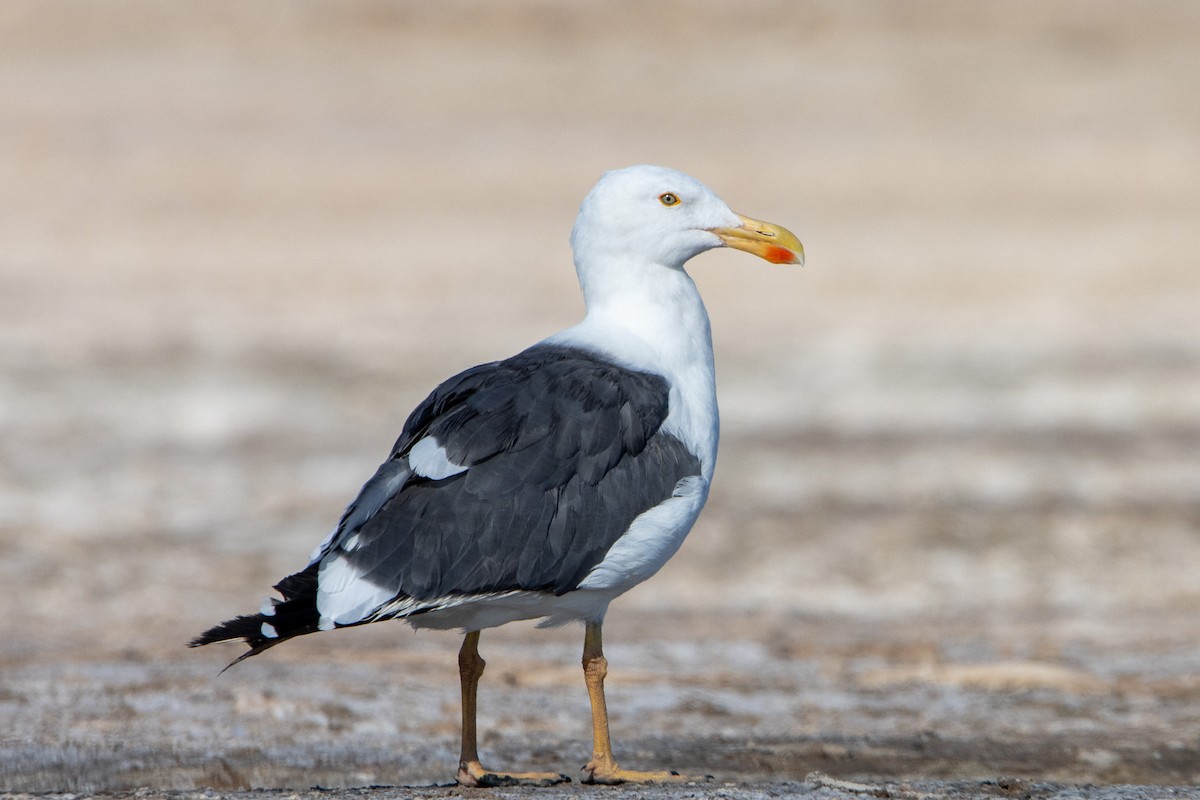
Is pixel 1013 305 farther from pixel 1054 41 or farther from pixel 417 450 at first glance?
pixel 1054 41

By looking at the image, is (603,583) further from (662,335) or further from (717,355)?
(717,355)

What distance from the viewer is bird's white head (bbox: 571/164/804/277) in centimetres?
658

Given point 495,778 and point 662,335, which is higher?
point 662,335

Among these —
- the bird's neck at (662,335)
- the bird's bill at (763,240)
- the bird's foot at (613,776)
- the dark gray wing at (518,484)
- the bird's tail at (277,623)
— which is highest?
the bird's bill at (763,240)

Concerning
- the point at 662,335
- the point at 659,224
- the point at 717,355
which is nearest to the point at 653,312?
the point at 662,335

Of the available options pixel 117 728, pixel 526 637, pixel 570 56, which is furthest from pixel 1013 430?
pixel 570 56

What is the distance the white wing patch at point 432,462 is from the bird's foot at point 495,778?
1.04 m

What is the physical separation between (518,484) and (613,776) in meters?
1.09

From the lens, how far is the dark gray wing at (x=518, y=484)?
5.43 metres

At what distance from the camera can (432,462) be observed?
18.5 ft

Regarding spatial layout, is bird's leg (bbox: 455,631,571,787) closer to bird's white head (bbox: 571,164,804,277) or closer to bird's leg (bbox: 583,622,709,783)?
Answer: bird's leg (bbox: 583,622,709,783)

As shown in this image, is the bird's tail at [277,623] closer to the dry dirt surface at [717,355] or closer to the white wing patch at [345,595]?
the white wing patch at [345,595]

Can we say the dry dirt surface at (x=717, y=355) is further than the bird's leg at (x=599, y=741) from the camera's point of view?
Yes

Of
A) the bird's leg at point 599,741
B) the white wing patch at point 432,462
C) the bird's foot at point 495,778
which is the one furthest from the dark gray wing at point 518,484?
the bird's foot at point 495,778
